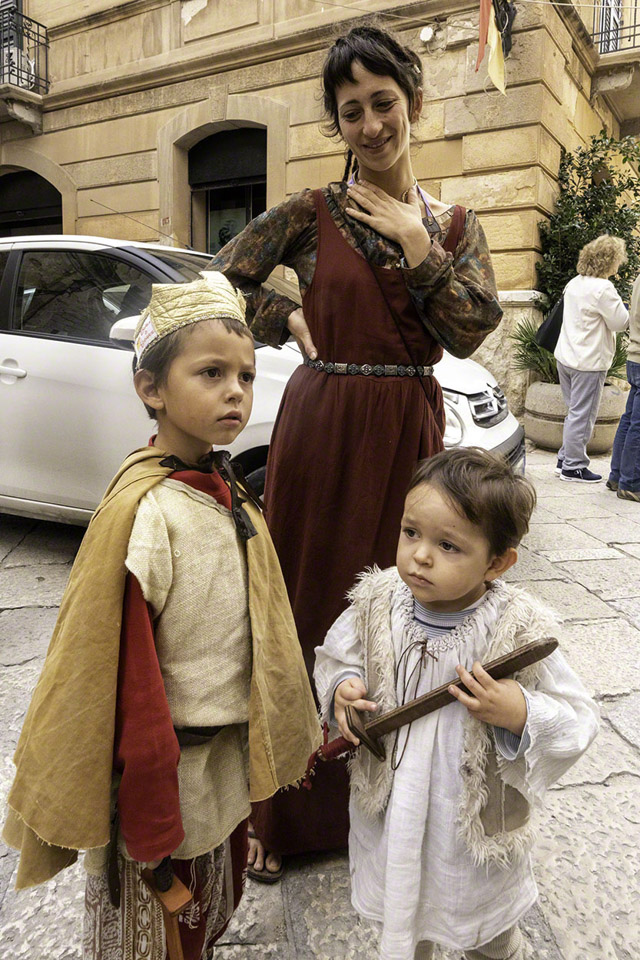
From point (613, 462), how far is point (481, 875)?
5.50m

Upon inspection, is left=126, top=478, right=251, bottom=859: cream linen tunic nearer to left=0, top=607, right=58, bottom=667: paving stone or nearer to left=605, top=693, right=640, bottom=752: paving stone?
left=605, top=693, right=640, bottom=752: paving stone

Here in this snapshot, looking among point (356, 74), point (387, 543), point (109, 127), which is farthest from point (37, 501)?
point (109, 127)

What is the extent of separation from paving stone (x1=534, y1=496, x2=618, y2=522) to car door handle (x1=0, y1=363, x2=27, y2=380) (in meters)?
3.64

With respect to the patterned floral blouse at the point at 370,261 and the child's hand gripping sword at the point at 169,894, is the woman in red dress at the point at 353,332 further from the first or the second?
the child's hand gripping sword at the point at 169,894

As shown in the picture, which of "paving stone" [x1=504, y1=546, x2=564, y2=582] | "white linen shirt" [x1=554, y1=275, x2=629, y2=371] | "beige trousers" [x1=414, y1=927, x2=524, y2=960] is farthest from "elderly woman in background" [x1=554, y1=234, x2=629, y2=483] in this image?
"beige trousers" [x1=414, y1=927, x2=524, y2=960]

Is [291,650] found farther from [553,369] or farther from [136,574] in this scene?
[553,369]

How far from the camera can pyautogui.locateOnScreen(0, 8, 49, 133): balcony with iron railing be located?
11.2 meters

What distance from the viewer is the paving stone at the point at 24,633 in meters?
2.93

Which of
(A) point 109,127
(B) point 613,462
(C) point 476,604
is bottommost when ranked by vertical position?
(B) point 613,462

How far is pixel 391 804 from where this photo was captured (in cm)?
122

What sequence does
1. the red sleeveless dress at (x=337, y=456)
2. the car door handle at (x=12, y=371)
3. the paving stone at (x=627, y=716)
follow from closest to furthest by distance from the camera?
the red sleeveless dress at (x=337, y=456) → the paving stone at (x=627, y=716) → the car door handle at (x=12, y=371)

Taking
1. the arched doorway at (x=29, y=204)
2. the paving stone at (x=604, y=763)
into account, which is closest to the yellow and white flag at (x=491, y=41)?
the paving stone at (x=604, y=763)

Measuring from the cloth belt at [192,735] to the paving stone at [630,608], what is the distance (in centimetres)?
276

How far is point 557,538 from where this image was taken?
4770 mm
